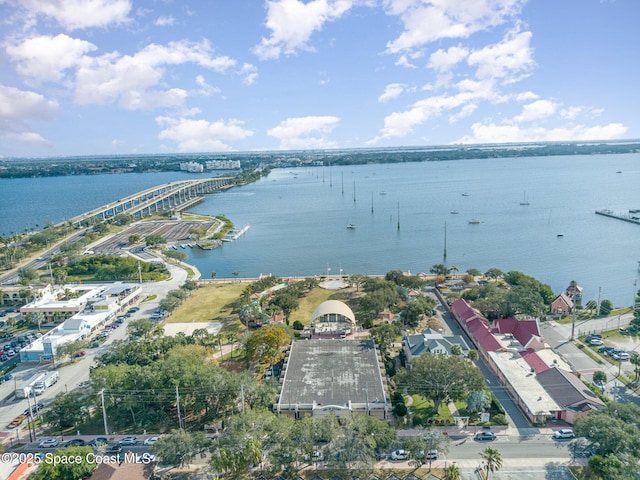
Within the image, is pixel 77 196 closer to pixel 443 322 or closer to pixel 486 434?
pixel 443 322

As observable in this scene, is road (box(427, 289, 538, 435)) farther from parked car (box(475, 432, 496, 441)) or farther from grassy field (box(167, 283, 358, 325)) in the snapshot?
grassy field (box(167, 283, 358, 325))

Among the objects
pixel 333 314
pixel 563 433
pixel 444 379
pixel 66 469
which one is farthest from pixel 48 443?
pixel 563 433

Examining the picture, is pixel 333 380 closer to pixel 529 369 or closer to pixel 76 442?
pixel 529 369

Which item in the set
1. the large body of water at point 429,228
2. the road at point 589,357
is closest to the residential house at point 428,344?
the road at point 589,357

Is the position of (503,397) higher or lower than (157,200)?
lower

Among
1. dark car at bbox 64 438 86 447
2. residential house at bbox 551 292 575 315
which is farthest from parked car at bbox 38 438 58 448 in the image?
residential house at bbox 551 292 575 315

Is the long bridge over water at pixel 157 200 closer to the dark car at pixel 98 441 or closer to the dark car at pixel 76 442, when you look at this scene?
the dark car at pixel 76 442

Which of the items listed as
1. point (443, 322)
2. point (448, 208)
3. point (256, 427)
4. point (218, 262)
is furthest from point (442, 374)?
point (448, 208)
